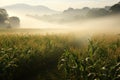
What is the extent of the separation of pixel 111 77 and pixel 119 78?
0.53 m

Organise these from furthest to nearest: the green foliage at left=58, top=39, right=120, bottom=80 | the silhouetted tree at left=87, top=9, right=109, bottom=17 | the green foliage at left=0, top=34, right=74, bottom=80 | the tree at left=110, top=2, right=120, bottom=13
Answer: the silhouetted tree at left=87, top=9, right=109, bottom=17, the tree at left=110, top=2, right=120, bottom=13, the green foliage at left=0, top=34, right=74, bottom=80, the green foliage at left=58, top=39, right=120, bottom=80

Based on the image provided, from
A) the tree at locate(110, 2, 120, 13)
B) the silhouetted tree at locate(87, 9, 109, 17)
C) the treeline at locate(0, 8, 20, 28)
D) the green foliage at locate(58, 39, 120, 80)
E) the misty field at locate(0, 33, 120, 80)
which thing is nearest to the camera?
the green foliage at locate(58, 39, 120, 80)

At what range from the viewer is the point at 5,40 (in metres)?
12.3

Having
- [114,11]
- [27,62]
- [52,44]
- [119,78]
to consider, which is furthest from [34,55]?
[114,11]

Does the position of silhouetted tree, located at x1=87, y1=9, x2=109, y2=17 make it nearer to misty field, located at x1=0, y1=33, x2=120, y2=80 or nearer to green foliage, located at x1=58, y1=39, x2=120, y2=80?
misty field, located at x1=0, y1=33, x2=120, y2=80

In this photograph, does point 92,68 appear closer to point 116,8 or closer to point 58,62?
point 58,62

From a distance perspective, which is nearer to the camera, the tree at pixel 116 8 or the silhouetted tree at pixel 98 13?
the tree at pixel 116 8

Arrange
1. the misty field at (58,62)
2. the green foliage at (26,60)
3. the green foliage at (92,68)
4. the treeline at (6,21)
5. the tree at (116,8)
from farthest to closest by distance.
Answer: the treeline at (6,21)
the tree at (116,8)
the green foliage at (26,60)
the misty field at (58,62)
the green foliage at (92,68)

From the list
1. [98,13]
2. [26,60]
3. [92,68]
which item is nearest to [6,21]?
[98,13]

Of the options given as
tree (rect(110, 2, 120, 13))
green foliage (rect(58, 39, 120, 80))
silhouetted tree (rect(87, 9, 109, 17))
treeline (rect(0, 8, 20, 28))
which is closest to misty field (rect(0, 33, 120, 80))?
green foliage (rect(58, 39, 120, 80))

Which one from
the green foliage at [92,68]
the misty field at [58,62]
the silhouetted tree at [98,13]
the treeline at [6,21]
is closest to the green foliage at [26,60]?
the misty field at [58,62]

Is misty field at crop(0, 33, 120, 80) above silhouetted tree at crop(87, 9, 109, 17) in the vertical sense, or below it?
below

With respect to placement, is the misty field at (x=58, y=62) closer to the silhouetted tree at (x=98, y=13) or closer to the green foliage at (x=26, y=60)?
the green foliage at (x=26, y=60)

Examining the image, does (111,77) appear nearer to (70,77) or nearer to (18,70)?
(70,77)
